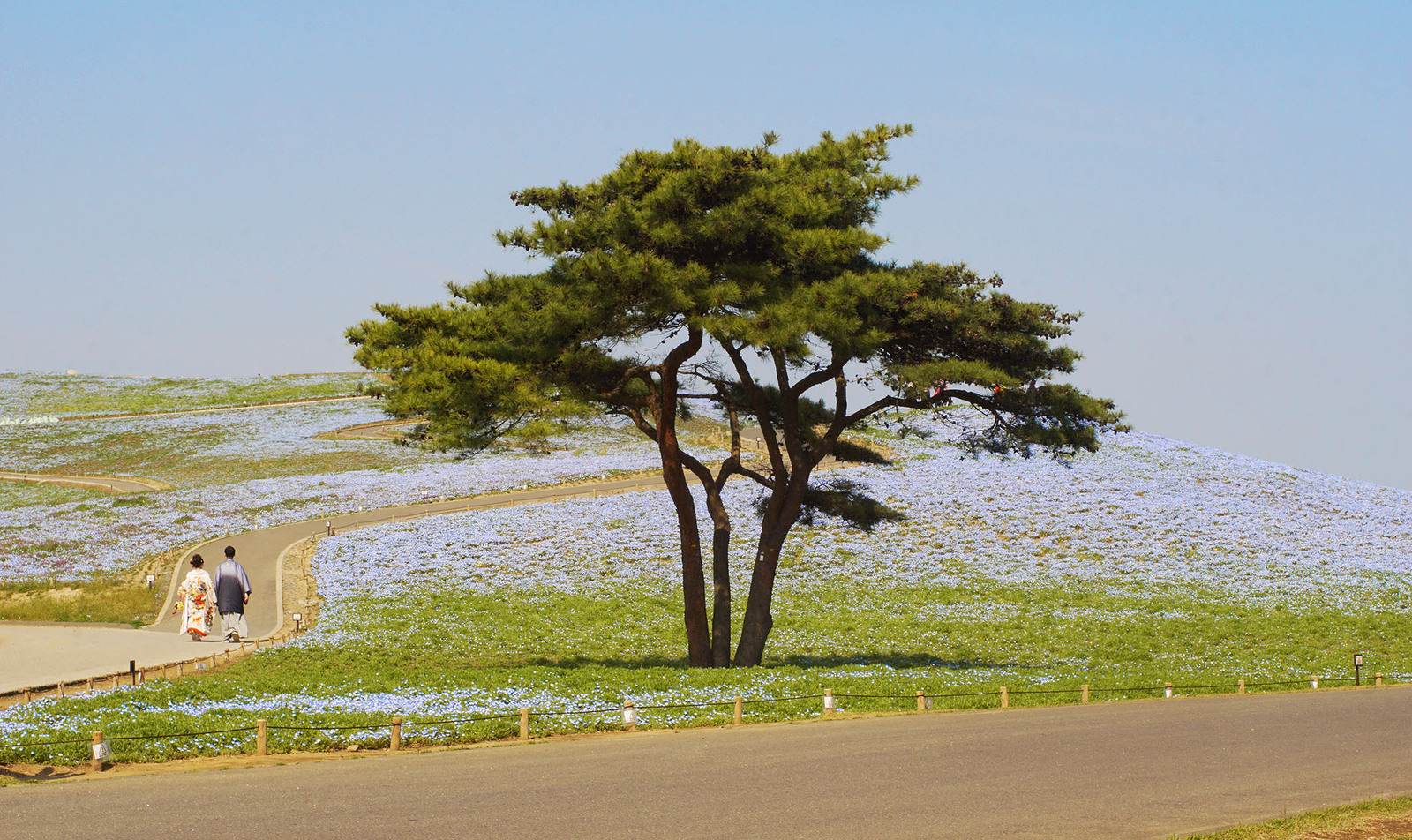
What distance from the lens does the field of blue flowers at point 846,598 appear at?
19.1 m

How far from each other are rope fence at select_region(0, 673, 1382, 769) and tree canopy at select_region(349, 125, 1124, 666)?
492cm

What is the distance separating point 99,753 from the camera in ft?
44.3

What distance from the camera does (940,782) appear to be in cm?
1372

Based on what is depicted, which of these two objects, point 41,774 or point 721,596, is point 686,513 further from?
point 41,774

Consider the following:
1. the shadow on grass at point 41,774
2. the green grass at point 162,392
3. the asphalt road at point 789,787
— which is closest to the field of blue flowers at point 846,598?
the shadow on grass at point 41,774

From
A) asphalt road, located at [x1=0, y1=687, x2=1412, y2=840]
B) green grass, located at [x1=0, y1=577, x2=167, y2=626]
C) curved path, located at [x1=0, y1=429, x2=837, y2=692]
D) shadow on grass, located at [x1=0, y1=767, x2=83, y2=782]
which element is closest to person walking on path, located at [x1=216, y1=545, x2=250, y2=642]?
curved path, located at [x1=0, y1=429, x2=837, y2=692]

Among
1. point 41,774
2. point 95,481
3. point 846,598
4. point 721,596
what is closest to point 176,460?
point 95,481

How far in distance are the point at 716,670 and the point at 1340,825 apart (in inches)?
472

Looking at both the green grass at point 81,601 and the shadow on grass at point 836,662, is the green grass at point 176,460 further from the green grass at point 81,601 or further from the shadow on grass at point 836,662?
the shadow on grass at point 836,662

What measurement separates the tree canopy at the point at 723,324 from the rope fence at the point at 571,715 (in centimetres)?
492

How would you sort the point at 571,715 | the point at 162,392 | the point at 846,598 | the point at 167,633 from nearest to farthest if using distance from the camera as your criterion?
1. the point at 571,715
2. the point at 167,633
3. the point at 846,598
4. the point at 162,392

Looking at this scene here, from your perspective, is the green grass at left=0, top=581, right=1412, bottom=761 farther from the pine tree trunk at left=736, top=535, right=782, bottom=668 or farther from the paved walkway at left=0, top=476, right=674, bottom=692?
the paved walkway at left=0, top=476, right=674, bottom=692

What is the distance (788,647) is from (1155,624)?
40.5ft

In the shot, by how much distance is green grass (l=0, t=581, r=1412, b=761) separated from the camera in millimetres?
16922
